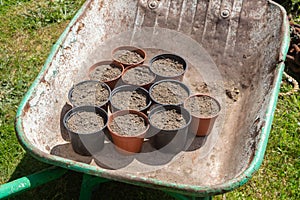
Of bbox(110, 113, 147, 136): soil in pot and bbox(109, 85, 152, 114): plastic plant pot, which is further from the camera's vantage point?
bbox(109, 85, 152, 114): plastic plant pot

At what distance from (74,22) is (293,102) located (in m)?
1.69

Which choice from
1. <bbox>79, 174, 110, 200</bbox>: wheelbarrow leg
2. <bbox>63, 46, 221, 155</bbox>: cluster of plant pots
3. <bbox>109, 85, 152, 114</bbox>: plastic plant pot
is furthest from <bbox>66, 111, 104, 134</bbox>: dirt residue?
<bbox>79, 174, 110, 200</bbox>: wheelbarrow leg

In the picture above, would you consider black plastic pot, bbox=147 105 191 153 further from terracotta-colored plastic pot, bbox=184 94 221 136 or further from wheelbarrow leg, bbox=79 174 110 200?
wheelbarrow leg, bbox=79 174 110 200

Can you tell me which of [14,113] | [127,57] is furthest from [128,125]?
[14,113]

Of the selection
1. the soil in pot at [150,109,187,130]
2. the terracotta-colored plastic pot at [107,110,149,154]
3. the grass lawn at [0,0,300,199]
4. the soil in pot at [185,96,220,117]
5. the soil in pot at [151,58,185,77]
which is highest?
the soil in pot at [151,58,185,77]

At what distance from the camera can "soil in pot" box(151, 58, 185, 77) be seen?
2.65 meters

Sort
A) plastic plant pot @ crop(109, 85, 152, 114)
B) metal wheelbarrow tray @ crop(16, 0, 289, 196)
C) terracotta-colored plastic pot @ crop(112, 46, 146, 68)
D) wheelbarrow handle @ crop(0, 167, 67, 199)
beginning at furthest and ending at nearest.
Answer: terracotta-colored plastic pot @ crop(112, 46, 146, 68)
plastic plant pot @ crop(109, 85, 152, 114)
metal wheelbarrow tray @ crop(16, 0, 289, 196)
wheelbarrow handle @ crop(0, 167, 67, 199)

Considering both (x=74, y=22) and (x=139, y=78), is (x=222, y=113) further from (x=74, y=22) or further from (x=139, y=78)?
(x=74, y=22)

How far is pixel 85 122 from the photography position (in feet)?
7.57

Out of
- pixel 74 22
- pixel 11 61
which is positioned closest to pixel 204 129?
pixel 74 22

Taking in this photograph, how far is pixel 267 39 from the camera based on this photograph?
2576 millimetres

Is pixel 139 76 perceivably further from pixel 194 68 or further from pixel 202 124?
pixel 202 124

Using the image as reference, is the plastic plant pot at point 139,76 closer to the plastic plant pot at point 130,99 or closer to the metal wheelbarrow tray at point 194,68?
the plastic plant pot at point 130,99

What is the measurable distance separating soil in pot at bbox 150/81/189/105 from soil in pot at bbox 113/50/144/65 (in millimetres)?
266
